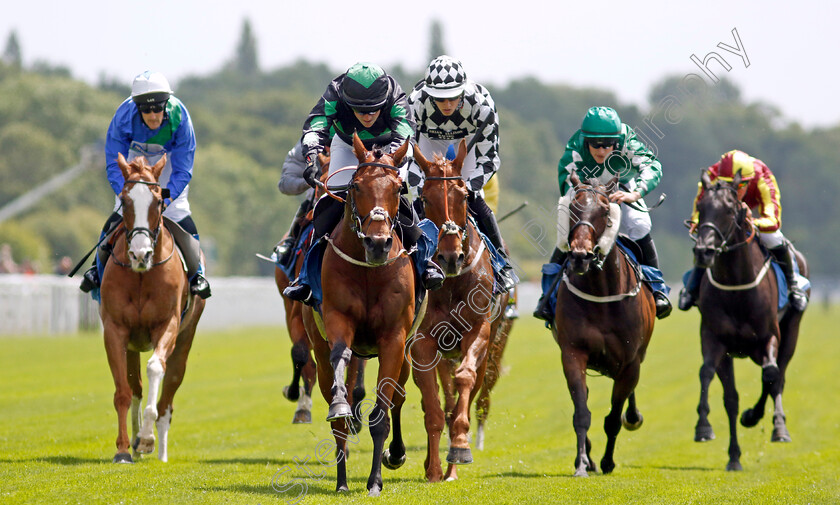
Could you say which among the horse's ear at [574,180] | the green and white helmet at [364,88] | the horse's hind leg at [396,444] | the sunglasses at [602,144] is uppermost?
the green and white helmet at [364,88]

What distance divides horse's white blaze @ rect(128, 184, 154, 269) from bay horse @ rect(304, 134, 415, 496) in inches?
65.4

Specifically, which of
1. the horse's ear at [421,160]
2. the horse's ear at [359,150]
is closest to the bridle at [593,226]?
the horse's ear at [421,160]

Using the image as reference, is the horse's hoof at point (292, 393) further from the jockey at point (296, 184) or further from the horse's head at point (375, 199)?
the horse's head at point (375, 199)

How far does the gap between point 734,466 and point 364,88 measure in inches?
185

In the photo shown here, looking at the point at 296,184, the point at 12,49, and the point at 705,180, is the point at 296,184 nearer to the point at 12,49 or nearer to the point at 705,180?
the point at 705,180

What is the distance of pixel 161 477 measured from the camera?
7.73 metres

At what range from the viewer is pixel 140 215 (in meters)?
8.43

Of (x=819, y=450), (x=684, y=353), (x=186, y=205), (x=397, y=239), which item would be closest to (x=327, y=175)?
(x=397, y=239)

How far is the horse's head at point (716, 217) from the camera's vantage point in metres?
9.77

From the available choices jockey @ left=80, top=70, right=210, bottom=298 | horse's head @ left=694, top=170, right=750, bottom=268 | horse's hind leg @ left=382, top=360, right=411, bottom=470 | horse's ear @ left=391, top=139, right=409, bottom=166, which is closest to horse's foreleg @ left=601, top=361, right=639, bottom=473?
horse's head @ left=694, top=170, right=750, bottom=268

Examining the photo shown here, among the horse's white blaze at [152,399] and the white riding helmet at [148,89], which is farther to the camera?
the white riding helmet at [148,89]

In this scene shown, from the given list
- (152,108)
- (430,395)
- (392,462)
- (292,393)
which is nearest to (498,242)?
(430,395)

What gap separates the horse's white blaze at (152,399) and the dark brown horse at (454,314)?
1877 millimetres

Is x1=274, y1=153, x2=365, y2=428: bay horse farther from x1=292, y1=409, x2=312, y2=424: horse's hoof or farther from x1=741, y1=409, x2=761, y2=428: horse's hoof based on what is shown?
x1=741, y1=409, x2=761, y2=428: horse's hoof
